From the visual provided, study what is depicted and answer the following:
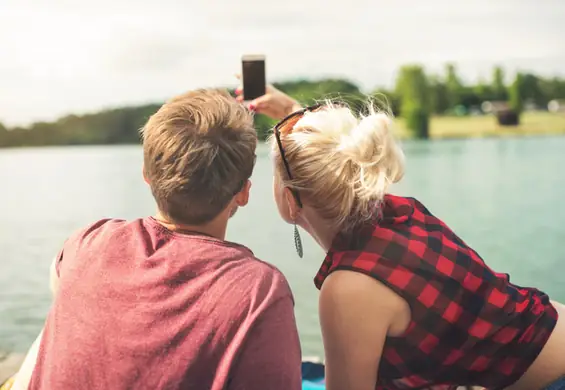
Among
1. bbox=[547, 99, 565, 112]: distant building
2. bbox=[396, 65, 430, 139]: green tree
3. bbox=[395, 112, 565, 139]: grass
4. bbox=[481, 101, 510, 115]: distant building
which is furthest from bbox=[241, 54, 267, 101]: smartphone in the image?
bbox=[547, 99, 565, 112]: distant building

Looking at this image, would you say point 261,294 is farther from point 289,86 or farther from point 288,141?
point 289,86

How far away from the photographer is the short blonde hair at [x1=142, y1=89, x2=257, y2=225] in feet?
3.91

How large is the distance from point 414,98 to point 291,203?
1557 cm

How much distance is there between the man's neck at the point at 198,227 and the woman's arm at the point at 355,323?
0.30 meters

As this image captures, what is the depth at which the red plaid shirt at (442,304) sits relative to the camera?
4.58ft

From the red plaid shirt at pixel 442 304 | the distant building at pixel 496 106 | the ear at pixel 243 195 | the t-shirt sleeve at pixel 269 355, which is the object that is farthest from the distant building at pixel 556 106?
the t-shirt sleeve at pixel 269 355

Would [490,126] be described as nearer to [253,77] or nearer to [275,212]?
[275,212]

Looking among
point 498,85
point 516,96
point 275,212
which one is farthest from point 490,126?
point 275,212

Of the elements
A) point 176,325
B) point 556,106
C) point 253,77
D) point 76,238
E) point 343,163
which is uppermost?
point 253,77

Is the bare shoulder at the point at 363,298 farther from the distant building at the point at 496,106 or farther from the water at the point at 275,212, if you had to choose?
the distant building at the point at 496,106

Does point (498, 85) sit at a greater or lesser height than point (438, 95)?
greater

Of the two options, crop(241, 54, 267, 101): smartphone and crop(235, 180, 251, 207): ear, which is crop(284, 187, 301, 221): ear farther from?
crop(241, 54, 267, 101): smartphone

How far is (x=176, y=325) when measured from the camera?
43.9 inches

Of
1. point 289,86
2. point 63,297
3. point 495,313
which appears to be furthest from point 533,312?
point 289,86
